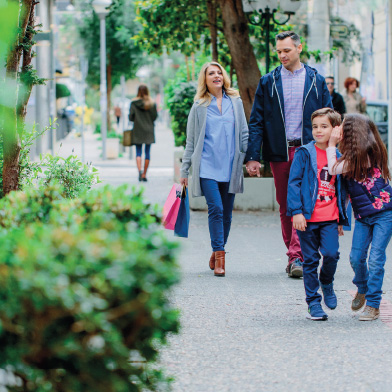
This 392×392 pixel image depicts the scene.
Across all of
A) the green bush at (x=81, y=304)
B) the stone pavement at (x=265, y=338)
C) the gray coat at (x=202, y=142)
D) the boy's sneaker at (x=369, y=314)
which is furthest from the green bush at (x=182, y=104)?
the green bush at (x=81, y=304)

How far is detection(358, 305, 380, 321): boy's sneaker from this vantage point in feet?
17.7

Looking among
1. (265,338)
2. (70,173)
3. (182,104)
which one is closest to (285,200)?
(70,173)

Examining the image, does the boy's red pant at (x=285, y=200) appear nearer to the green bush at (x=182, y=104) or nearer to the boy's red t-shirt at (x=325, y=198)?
the boy's red t-shirt at (x=325, y=198)

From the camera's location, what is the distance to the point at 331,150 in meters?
5.41

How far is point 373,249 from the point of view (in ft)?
17.7

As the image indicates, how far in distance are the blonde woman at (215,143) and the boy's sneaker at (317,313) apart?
5.78 ft

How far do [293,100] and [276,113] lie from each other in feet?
0.58

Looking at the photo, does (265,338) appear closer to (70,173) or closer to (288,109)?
(70,173)

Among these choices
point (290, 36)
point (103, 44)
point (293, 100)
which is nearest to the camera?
point (290, 36)

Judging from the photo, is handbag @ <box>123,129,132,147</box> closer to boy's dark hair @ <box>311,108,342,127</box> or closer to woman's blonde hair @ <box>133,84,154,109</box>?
woman's blonde hair @ <box>133,84,154,109</box>

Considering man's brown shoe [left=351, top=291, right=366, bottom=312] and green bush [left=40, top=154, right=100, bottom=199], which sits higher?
green bush [left=40, top=154, right=100, bottom=199]

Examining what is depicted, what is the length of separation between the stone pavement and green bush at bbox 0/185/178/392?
1.18 ft

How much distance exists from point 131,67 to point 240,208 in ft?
81.2

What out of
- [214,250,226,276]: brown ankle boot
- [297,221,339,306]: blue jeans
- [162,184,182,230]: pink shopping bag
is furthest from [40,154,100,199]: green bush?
[297,221,339,306]: blue jeans
